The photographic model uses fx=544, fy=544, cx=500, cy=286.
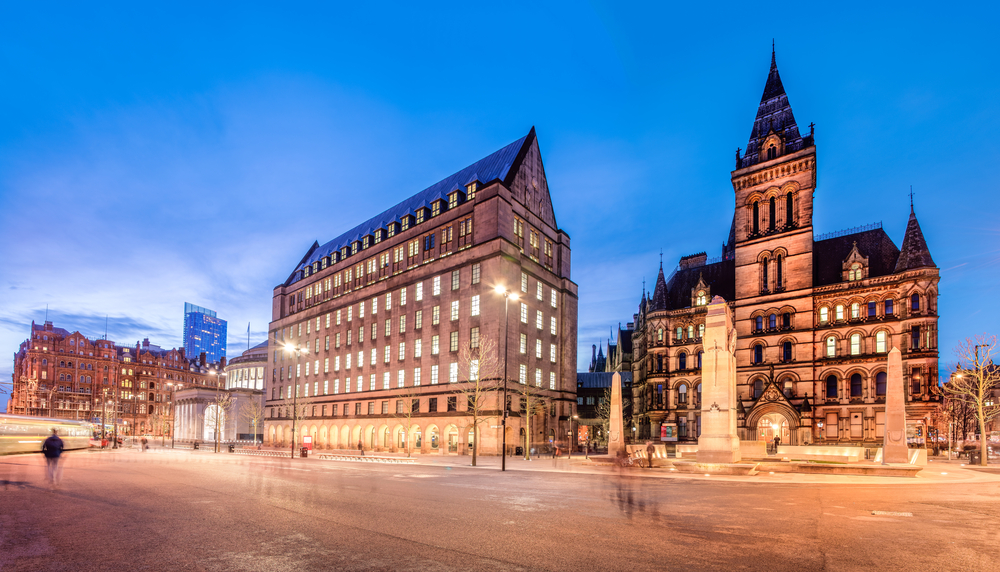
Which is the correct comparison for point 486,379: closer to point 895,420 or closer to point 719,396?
point 719,396

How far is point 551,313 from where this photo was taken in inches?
2494

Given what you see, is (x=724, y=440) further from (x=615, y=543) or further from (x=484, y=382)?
(x=484, y=382)

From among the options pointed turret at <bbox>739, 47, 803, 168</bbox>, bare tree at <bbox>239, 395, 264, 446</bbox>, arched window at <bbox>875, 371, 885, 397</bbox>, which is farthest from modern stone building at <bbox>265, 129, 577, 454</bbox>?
arched window at <bbox>875, 371, 885, 397</bbox>

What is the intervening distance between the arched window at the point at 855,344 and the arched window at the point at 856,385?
225cm

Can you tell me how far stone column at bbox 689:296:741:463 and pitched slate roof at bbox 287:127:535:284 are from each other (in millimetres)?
34552

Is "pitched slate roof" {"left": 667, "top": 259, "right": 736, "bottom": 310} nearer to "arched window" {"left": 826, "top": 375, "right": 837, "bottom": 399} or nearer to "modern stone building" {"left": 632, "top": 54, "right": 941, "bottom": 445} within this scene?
"modern stone building" {"left": 632, "top": 54, "right": 941, "bottom": 445}

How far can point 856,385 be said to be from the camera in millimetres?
55969

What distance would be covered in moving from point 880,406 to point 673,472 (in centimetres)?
3945

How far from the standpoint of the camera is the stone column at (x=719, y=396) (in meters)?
26.9

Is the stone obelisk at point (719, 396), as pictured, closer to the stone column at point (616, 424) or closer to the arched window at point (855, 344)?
the stone column at point (616, 424)

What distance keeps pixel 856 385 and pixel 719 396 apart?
3866 centimetres

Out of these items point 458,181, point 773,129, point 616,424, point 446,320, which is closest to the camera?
point 616,424

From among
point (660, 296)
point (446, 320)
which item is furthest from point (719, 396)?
point (660, 296)

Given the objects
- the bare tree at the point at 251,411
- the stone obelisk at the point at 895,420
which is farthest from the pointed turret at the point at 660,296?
the bare tree at the point at 251,411
